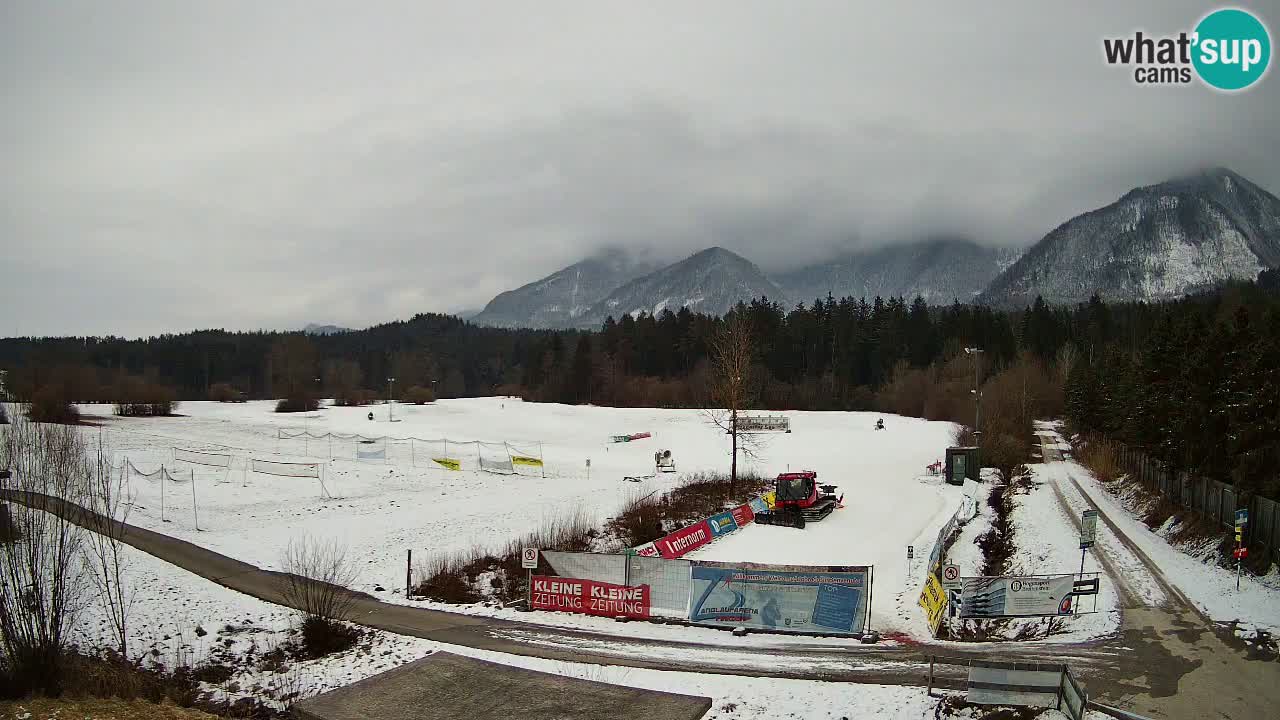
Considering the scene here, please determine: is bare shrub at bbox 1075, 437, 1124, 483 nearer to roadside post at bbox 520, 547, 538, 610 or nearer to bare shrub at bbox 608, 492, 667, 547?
bare shrub at bbox 608, 492, 667, 547

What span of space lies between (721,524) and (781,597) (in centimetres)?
1347

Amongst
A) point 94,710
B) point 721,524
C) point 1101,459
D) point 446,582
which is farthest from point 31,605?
point 1101,459

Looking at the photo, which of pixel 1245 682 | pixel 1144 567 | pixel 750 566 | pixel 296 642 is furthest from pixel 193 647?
pixel 1144 567

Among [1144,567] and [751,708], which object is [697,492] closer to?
[1144,567]

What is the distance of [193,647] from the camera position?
15555 mm

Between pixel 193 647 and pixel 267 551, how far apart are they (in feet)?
37.0

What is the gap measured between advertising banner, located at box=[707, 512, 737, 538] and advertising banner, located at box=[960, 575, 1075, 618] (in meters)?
13.0

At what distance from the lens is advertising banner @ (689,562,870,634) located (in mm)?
17078

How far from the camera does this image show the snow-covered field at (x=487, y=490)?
27.7 m

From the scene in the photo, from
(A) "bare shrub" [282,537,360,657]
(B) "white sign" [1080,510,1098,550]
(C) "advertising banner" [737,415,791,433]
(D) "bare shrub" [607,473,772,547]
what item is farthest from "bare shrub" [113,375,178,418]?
(B) "white sign" [1080,510,1098,550]

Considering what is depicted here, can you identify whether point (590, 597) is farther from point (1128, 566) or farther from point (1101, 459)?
point (1101, 459)

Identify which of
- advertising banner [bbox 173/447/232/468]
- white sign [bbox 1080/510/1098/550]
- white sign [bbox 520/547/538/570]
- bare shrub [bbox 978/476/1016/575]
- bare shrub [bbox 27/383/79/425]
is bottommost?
bare shrub [bbox 978/476/1016/575]

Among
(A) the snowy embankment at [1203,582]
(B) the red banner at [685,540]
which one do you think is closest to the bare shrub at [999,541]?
(A) the snowy embankment at [1203,582]

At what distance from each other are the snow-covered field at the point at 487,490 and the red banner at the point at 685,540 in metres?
0.60
